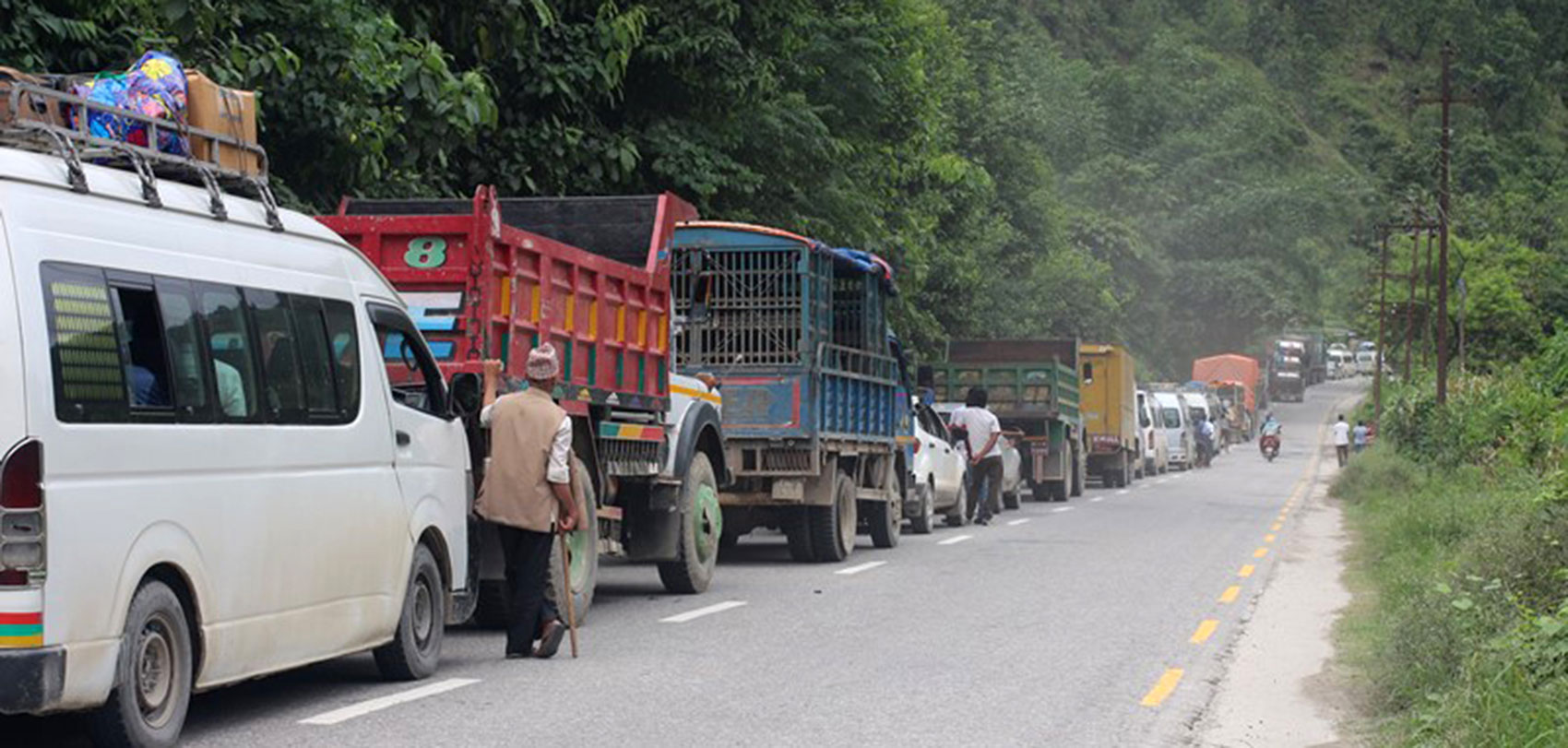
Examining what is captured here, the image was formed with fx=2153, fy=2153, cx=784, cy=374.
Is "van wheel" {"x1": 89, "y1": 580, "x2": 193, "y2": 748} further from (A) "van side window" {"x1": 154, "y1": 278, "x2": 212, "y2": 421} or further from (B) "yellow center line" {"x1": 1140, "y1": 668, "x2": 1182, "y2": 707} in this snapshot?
(B) "yellow center line" {"x1": 1140, "y1": 668, "x2": 1182, "y2": 707}

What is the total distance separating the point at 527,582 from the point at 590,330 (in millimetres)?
2607

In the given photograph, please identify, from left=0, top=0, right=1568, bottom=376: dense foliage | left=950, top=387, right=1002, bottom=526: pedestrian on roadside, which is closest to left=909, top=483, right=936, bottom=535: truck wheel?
left=950, top=387, right=1002, bottom=526: pedestrian on roadside

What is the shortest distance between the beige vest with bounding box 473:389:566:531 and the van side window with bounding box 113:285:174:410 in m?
3.34

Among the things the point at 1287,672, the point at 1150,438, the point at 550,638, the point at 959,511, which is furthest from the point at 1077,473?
the point at 550,638

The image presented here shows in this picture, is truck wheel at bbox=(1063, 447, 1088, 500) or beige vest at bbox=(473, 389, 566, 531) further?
truck wheel at bbox=(1063, 447, 1088, 500)

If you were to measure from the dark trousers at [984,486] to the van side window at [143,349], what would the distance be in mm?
20913

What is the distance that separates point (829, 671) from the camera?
11688 mm

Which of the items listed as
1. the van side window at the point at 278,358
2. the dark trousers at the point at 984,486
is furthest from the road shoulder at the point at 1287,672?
the dark trousers at the point at 984,486

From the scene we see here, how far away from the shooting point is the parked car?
2564 centimetres

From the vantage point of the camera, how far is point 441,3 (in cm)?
1880

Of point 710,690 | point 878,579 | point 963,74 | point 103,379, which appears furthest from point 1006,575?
point 963,74

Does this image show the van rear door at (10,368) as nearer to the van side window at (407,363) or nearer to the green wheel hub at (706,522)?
the van side window at (407,363)

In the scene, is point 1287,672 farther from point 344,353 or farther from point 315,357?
point 315,357

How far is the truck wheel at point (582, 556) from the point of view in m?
12.6
